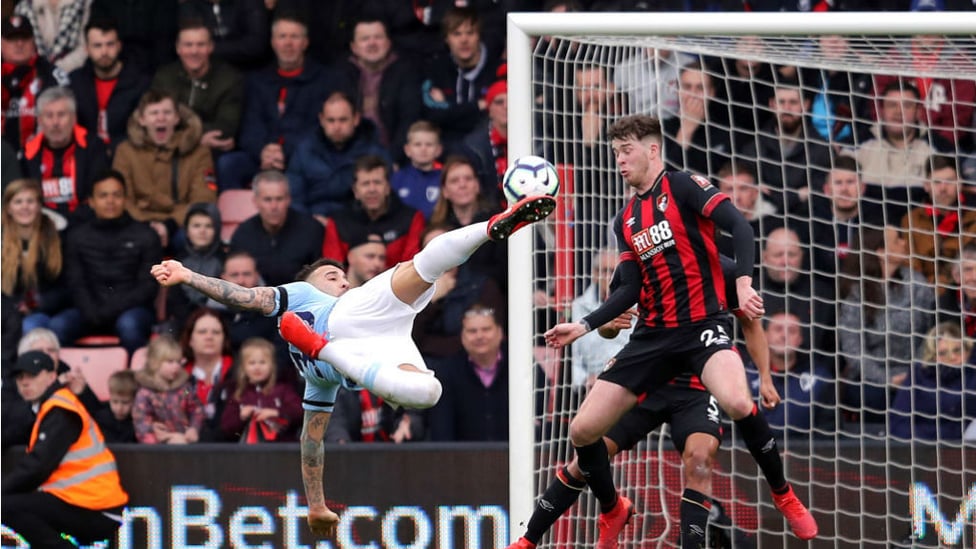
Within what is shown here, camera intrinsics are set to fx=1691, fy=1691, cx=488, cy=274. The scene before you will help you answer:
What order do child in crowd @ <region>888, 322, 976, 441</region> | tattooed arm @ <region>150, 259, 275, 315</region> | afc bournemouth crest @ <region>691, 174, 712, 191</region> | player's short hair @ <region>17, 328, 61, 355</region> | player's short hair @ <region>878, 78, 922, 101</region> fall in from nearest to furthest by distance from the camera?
tattooed arm @ <region>150, 259, 275, 315</region> < afc bournemouth crest @ <region>691, 174, 712, 191</region> < child in crowd @ <region>888, 322, 976, 441</region> < player's short hair @ <region>878, 78, 922, 101</region> < player's short hair @ <region>17, 328, 61, 355</region>

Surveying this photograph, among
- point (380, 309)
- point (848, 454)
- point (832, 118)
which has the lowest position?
point (848, 454)

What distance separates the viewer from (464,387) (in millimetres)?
9188

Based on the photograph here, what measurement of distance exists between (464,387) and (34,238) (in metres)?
2.74

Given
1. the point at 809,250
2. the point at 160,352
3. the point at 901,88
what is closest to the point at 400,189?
the point at 160,352

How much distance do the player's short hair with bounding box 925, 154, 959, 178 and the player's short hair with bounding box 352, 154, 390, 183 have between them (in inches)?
119

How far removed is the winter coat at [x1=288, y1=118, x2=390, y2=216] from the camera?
9.88 metres

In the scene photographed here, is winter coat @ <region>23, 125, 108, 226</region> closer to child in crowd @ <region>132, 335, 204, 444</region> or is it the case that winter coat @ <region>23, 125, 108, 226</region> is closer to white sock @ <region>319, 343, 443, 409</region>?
child in crowd @ <region>132, 335, 204, 444</region>

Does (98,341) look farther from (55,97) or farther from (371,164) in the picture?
(371,164)

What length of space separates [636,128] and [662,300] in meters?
0.76

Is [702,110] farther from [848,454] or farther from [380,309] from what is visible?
[380,309]

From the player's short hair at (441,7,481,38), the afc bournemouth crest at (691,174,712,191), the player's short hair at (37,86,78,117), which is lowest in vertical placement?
the afc bournemouth crest at (691,174,712,191)

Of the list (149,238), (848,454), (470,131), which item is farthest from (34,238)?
(848,454)

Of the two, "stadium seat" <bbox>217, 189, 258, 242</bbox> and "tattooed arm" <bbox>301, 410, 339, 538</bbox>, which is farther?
"stadium seat" <bbox>217, 189, 258, 242</bbox>

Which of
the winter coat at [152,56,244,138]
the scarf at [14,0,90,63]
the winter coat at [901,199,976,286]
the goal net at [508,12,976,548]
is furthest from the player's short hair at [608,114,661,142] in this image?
the scarf at [14,0,90,63]
